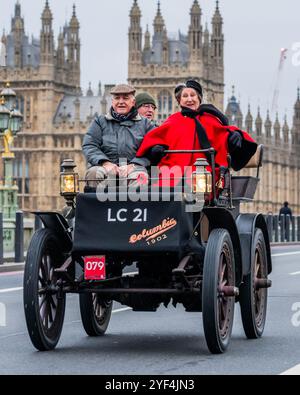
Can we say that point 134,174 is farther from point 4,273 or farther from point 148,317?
point 4,273

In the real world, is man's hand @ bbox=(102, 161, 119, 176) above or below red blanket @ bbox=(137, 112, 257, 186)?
below

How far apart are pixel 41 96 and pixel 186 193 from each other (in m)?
99.1

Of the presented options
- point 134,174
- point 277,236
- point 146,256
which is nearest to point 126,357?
point 146,256

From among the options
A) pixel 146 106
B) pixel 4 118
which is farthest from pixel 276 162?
pixel 146 106

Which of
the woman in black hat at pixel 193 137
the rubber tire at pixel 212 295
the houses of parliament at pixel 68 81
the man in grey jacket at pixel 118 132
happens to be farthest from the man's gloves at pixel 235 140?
the houses of parliament at pixel 68 81

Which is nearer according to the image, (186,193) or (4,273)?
(186,193)

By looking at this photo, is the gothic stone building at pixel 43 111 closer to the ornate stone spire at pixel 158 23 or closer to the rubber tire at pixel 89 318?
the ornate stone spire at pixel 158 23

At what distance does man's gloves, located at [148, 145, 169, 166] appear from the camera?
8789 millimetres

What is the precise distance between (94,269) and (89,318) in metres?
1.09

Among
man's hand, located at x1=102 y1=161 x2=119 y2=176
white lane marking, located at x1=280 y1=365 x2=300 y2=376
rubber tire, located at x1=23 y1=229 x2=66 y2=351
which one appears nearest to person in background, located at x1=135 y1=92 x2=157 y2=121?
man's hand, located at x1=102 y1=161 x2=119 y2=176

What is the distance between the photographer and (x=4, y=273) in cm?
2014

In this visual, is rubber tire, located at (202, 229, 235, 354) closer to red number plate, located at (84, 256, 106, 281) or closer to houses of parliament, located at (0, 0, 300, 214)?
red number plate, located at (84, 256, 106, 281)

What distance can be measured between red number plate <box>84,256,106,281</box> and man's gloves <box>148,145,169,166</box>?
892mm

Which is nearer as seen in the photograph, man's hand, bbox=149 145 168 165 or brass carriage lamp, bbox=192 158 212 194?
brass carriage lamp, bbox=192 158 212 194
